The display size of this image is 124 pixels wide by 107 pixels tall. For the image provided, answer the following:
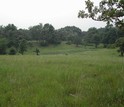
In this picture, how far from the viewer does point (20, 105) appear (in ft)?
19.8

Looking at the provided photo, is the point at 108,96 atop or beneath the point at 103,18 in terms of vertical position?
beneath

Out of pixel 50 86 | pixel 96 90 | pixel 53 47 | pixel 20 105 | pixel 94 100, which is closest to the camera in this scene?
pixel 20 105

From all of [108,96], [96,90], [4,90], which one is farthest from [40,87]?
[108,96]

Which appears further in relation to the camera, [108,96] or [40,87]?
[40,87]

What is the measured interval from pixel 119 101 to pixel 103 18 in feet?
13.5

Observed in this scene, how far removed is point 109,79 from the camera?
358 inches

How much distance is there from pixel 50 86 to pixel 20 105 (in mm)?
2155

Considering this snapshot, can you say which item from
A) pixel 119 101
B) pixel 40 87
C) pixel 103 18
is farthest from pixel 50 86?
Answer: pixel 103 18

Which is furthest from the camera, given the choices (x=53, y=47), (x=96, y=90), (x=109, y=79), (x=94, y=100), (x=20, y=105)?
(x=53, y=47)

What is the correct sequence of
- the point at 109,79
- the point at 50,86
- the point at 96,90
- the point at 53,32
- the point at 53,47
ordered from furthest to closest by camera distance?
the point at 53,32 → the point at 53,47 → the point at 109,79 → the point at 50,86 → the point at 96,90

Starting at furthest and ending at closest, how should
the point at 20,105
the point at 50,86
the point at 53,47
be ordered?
the point at 53,47, the point at 50,86, the point at 20,105

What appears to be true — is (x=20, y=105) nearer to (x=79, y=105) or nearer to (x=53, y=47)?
(x=79, y=105)

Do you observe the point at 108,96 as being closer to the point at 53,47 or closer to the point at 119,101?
the point at 119,101

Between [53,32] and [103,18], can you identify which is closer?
[103,18]
